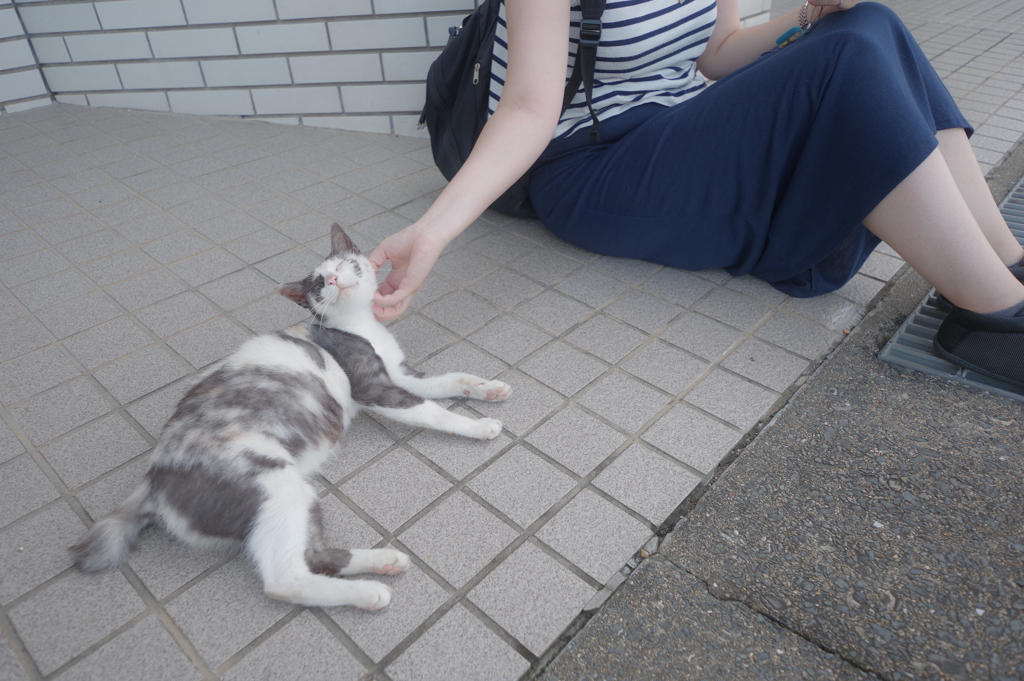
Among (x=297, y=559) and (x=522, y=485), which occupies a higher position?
(x=297, y=559)

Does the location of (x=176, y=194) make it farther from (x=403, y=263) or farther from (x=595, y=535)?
(x=595, y=535)

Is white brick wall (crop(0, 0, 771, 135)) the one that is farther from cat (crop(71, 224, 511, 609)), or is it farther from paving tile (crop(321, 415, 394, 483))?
paving tile (crop(321, 415, 394, 483))

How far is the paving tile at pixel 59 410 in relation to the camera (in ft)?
6.07

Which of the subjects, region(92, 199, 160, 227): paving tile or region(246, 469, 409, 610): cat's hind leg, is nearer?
region(246, 469, 409, 610): cat's hind leg

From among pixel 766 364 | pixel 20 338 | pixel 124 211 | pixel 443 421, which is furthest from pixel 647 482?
pixel 124 211

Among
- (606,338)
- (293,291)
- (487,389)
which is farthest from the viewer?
(606,338)

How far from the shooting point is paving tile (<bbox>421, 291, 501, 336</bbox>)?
2.28 metres

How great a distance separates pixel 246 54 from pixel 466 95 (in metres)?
2.20

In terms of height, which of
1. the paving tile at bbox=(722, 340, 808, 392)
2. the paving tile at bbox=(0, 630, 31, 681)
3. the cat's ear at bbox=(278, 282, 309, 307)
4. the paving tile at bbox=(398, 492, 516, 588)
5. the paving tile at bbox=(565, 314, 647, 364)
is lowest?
the paving tile at bbox=(722, 340, 808, 392)

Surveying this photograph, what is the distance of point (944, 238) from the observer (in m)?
1.77

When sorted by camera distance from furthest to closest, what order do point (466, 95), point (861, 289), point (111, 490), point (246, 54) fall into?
point (246, 54) < point (466, 95) < point (861, 289) < point (111, 490)

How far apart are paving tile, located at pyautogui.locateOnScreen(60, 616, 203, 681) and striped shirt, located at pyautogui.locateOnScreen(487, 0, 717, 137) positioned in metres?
2.07

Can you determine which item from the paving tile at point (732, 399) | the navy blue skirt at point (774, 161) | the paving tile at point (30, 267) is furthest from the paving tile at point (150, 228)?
the paving tile at point (732, 399)

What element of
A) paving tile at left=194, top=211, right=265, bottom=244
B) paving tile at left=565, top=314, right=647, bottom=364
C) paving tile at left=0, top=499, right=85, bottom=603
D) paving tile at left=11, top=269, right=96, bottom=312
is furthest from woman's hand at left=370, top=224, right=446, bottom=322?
paving tile at left=11, top=269, right=96, bottom=312
